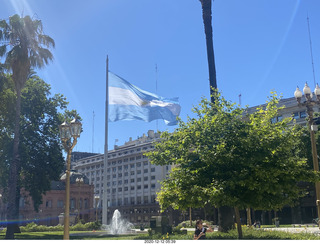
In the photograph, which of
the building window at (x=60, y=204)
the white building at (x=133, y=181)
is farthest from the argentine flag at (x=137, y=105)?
the white building at (x=133, y=181)

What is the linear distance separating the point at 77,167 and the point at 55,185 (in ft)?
182

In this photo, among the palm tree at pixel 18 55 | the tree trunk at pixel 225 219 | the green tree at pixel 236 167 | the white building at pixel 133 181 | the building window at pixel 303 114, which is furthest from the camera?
the white building at pixel 133 181

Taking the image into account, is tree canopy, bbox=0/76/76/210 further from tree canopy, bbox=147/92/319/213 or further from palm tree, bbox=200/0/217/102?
tree canopy, bbox=147/92/319/213

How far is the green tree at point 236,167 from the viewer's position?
1866 cm

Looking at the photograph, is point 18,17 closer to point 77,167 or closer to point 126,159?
point 126,159

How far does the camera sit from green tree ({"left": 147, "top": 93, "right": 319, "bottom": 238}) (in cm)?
1866

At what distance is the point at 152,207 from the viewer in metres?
114

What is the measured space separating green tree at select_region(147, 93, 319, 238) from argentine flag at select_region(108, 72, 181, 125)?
44.4ft

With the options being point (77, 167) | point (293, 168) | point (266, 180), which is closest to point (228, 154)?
point (266, 180)

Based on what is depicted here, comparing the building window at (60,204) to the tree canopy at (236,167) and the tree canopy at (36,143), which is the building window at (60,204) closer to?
the tree canopy at (36,143)

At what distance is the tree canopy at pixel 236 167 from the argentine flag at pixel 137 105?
13.5 metres

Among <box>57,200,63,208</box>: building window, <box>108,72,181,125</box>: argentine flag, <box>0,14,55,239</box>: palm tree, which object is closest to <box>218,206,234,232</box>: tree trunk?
<box>108,72,181,125</box>: argentine flag

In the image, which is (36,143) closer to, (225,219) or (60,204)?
(225,219)

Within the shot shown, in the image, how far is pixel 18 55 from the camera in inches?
1299
